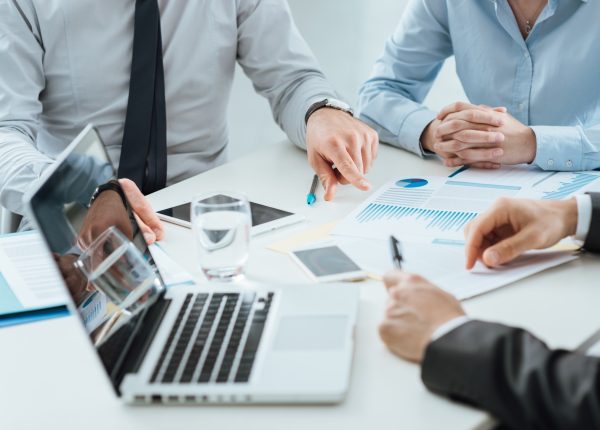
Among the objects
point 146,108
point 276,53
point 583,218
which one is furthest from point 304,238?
point 276,53

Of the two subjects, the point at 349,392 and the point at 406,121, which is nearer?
the point at 349,392

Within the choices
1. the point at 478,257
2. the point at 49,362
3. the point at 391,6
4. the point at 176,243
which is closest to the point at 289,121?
the point at 176,243

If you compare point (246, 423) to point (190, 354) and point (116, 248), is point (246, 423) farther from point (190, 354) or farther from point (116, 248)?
point (116, 248)

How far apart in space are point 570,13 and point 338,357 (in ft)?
4.08

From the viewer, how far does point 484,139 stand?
5.36 feet

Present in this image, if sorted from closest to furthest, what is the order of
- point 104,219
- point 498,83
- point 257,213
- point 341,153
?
point 104,219, point 257,213, point 341,153, point 498,83

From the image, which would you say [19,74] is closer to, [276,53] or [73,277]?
[276,53]

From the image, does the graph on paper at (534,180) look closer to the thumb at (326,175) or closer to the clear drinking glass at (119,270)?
the thumb at (326,175)

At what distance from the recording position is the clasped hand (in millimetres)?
1640

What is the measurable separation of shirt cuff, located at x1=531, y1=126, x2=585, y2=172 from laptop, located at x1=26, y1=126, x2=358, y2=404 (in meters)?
0.69

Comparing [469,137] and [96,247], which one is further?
[469,137]

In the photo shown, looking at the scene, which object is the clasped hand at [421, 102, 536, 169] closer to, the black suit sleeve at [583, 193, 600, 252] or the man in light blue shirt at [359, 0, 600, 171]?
the man in light blue shirt at [359, 0, 600, 171]

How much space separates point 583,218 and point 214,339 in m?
0.65

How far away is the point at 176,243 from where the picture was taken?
4.60 feet
